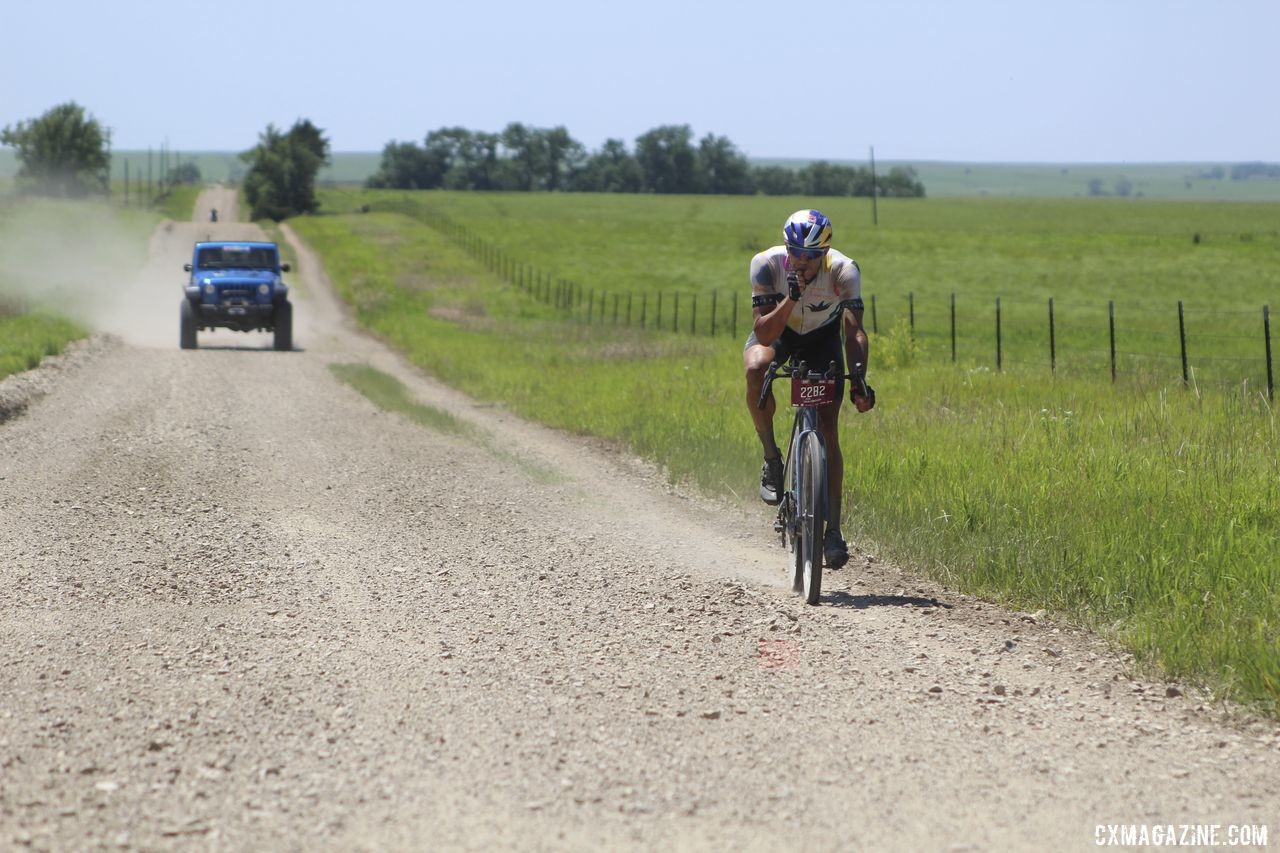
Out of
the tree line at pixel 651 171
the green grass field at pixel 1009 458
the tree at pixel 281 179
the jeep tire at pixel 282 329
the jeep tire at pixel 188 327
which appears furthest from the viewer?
the tree line at pixel 651 171

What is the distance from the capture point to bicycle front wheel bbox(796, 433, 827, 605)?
6984mm

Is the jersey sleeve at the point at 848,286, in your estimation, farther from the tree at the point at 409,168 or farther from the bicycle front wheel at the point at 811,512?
the tree at the point at 409,168

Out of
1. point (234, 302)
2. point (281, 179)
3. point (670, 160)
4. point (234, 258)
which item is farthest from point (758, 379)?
point (670, 160)

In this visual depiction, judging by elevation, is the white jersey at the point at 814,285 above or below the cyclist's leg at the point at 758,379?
above

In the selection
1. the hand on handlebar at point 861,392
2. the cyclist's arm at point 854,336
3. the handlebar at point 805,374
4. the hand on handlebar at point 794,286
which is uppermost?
the hand on handlebar at point 794,286

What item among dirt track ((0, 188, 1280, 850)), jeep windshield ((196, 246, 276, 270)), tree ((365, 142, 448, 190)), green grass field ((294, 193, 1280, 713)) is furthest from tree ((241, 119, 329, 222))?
dirt track ((0, 188, 1280, 850))

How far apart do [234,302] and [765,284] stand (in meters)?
21.8

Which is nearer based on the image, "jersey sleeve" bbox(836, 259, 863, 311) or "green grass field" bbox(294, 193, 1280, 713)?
"green grass field" bbox(294, 193, 1280, 713)

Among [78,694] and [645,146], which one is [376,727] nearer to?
[78,694]

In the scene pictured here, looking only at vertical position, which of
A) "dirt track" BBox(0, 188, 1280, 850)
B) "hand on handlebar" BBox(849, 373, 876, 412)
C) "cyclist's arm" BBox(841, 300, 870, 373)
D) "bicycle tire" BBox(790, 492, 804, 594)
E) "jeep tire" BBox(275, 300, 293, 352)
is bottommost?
"dirt track" BBox(0, 188, 1280, 850)

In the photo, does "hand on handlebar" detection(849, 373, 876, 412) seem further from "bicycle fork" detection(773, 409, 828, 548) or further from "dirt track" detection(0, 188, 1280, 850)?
"dirt track" detection(0, 188, 1280, 850)

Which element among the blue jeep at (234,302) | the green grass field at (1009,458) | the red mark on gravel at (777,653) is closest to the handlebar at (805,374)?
the green grass field at (1009,458)

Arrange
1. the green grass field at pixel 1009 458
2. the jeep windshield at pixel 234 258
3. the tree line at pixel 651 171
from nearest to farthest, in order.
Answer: the green grass field at pixel 1009 458
the jeep windshield at pixel 234 258
the tree line at pixel 651 171

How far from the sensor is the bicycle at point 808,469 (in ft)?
23.0
